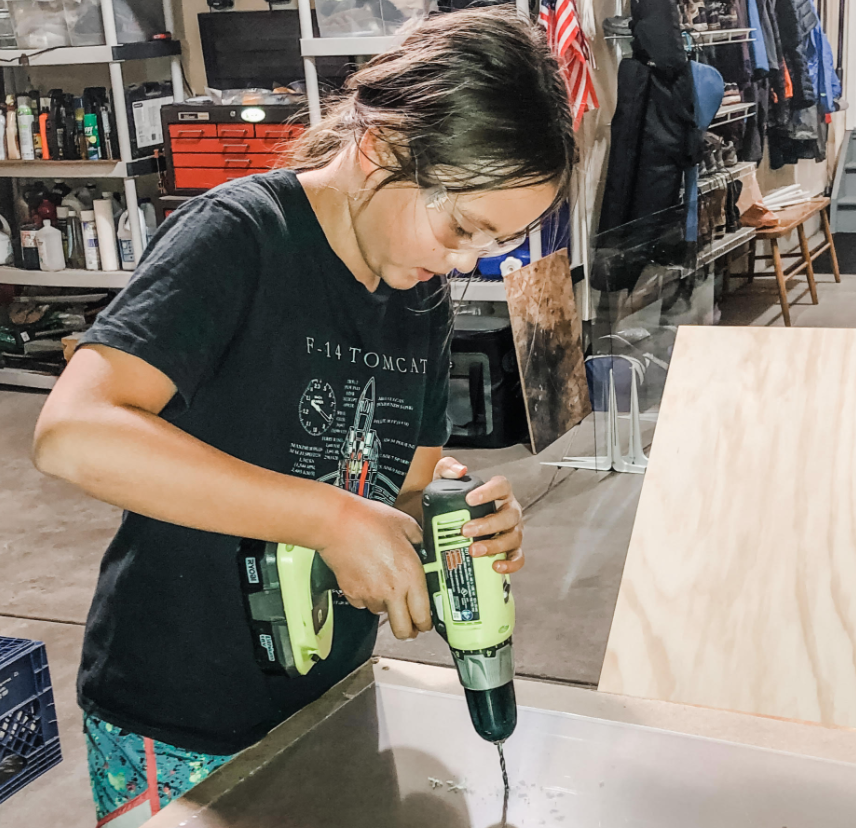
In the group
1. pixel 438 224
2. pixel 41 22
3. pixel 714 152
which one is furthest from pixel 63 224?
pixel 438 224

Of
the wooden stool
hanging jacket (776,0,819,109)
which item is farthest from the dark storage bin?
hanging jacket (776,0,819,109)

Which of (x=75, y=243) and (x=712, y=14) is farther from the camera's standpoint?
(x=75, y=243)

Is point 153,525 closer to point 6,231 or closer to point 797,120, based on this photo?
point 797,120

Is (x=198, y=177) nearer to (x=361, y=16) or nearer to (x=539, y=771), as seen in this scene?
(x=361, y=16)

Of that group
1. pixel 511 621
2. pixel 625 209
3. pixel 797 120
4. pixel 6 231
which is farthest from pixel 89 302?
pixel 511 621

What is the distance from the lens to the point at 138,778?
3.83 ft

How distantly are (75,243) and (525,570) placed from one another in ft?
10.1

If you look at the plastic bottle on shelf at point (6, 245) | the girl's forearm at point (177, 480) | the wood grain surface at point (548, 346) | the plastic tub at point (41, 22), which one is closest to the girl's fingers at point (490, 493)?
the girl's forearm at point (177, 480)

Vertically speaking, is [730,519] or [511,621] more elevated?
[511,621]

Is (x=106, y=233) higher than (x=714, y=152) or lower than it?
lower

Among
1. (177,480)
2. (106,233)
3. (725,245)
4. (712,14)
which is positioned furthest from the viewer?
(106,233)

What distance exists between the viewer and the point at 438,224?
1.04 m

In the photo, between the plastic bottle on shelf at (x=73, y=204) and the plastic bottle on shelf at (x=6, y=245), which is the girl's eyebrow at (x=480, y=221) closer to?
the plastic bottle on shelf at (x=73, y=204)

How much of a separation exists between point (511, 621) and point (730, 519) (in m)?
A: 0.80
